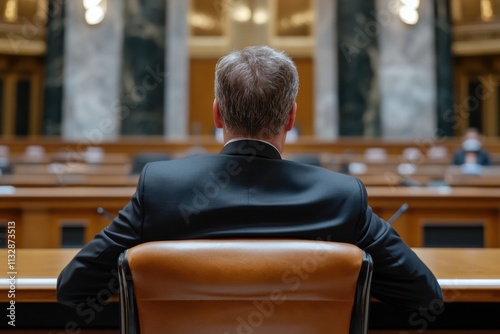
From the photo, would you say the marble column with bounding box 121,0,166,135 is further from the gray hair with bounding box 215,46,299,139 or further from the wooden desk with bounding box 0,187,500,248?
the gray hair with bounding box 215,46,299,139

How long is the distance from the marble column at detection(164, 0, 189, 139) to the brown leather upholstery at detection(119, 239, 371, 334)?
10833 millimetres

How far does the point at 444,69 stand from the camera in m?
11.7

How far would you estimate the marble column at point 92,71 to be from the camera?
1110 cm

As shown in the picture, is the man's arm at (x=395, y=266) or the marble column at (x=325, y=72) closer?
the man's arm at (x=395, y=266)

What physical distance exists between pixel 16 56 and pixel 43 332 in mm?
13019

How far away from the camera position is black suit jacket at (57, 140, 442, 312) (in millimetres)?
1262

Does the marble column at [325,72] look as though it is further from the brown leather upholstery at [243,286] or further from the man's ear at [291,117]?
the brown leather upholstery at [243,286]

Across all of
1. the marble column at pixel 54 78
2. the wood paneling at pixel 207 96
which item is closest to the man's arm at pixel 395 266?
the marble column at pixel 54 78

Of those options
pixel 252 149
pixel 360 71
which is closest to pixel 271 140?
pixel 252 149

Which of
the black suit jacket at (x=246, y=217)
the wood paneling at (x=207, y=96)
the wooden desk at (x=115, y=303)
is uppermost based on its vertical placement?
the wood paneling at (x=207, y=96)

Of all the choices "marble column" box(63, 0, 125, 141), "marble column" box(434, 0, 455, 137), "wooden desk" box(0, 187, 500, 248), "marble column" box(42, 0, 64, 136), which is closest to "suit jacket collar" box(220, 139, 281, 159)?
"wooden desk" box(0, 187, 500, 248)

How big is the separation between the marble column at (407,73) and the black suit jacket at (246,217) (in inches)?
396

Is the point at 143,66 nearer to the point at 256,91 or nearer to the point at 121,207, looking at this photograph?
the point at 121,207

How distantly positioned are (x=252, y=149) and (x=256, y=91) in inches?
5.6
